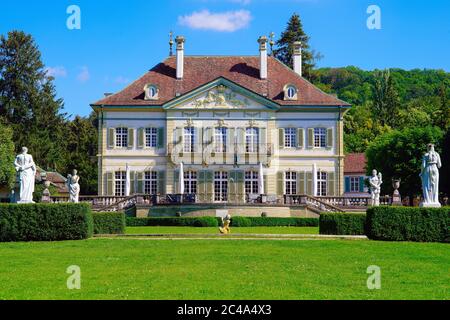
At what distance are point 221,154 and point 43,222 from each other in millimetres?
24599

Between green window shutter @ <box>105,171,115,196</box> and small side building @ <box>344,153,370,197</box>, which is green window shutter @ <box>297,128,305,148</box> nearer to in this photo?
green window shutter @ <box>105,171,115,196</box>

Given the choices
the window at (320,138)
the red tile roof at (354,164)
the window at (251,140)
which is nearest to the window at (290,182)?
the window at (320,138)

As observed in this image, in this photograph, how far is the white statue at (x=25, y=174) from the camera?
2433 centimetres

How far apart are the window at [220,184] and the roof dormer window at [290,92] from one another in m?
6.26

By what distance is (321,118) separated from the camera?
47656 mm

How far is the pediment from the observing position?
47.1m

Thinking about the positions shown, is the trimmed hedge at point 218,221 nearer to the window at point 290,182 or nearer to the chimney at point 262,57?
the window at point 290,182

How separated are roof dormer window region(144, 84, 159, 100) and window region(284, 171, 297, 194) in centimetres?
969

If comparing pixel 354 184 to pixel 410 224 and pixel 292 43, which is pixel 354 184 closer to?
pixel 292 43

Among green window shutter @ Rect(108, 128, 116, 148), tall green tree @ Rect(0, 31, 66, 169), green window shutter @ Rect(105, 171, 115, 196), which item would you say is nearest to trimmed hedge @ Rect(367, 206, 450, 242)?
green window shutter @ Rect(105, 171, 115, 196)

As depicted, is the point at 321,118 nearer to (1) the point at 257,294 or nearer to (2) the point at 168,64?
(2) the point at 168,64

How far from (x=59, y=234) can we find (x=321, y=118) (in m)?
27.0
